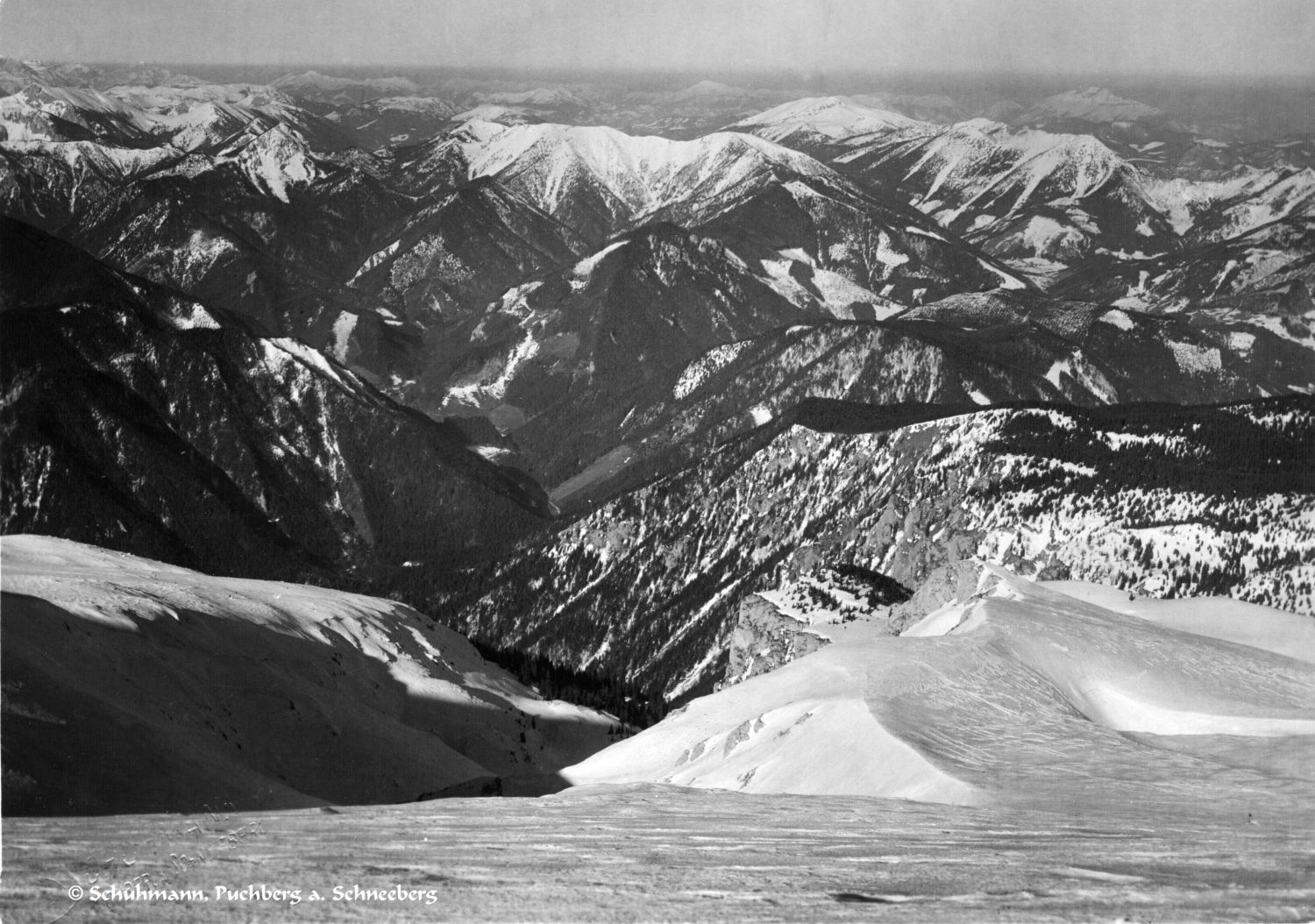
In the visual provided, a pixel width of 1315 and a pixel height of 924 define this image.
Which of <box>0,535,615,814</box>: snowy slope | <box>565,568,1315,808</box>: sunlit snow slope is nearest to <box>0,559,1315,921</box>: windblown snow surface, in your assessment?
<box>565,568,1315,808</box>: sunlit snow slope

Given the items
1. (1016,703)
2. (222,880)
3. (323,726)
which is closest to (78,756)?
(222,880)

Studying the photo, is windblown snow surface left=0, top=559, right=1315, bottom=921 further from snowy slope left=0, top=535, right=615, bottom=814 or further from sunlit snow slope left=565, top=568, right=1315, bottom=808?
snowy slope left=0, top=535, right=615, bottom=814

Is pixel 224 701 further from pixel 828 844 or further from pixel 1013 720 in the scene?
pixel 828 844

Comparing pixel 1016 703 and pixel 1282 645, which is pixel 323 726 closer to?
pixel 1016 703

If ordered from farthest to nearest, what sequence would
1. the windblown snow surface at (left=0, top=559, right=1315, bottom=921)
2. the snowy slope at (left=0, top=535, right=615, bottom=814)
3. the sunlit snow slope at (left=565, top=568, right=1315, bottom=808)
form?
the snowy slope at (left=0, top=535, right=615, bottom=814), the sunlit snow slope at (left=565, top=568, right=1315, bottom=808), the windblown snow surface at (left=0, top=559, right=1315, bottom=921)

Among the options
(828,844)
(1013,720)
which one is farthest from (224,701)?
(828,844)

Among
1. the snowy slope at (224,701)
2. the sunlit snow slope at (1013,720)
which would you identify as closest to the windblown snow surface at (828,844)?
the sunlit snow slope at (1013,720)
